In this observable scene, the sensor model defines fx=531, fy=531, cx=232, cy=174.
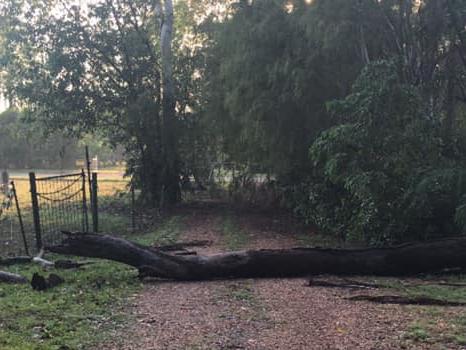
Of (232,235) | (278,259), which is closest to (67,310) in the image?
(278,259)

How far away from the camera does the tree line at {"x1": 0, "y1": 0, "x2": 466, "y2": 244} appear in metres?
9.43

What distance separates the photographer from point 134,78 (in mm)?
16797

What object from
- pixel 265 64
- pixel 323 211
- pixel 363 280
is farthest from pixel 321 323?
pixel 265 64

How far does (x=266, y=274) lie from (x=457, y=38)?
22.8ft

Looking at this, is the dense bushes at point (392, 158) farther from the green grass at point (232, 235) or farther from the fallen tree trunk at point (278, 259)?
the green grass at point (232, 235)

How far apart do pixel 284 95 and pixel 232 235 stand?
3.66 meters

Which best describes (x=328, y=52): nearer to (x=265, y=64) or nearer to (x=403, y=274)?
(x=265, y=64)

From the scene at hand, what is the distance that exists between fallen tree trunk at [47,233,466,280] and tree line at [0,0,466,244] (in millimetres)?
1041

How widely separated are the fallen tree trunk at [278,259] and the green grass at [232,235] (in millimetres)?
2852

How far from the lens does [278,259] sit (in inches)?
299

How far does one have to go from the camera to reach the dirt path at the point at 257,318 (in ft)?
15.2

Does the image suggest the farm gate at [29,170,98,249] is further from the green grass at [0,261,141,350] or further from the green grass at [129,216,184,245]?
the green grass at [0,261,141,350]

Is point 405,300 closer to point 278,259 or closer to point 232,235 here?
point 278,259

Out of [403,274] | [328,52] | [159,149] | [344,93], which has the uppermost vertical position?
[328,52]
